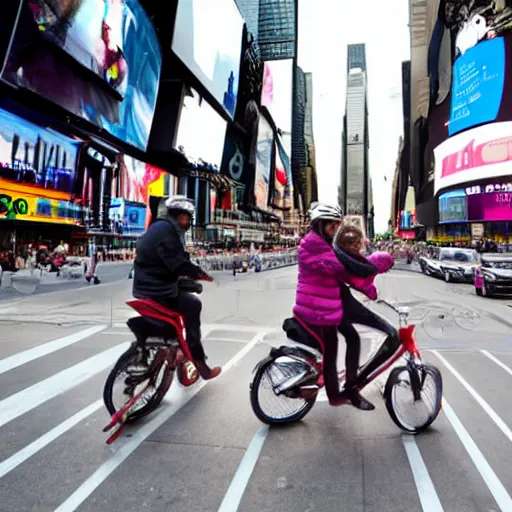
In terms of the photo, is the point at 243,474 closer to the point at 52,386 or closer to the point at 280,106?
the point at 52,386

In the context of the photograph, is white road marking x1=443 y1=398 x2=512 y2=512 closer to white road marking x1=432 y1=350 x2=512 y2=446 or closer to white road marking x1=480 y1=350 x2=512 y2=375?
white road marking x1=432 y1=350 x2=512 y2=446

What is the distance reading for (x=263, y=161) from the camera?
103 meters

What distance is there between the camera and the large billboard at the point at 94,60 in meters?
28.8

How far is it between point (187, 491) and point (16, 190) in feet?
96.9

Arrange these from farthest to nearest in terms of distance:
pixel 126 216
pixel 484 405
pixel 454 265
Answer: pixel 126 216 → pixel 454 265 → pixel 484 405

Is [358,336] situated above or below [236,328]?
above

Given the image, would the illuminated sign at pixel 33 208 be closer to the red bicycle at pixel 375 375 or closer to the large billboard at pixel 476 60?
the red bicycle at pixel 375 375

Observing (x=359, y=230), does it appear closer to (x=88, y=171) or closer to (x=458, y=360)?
(x=458, y=360)

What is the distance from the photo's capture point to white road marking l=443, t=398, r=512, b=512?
2.86 m

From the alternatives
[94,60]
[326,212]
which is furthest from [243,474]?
[94,60]

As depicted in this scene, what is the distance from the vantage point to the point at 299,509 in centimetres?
275

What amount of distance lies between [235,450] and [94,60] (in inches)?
1512

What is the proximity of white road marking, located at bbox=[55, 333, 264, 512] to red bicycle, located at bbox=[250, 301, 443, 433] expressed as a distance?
0.89 m

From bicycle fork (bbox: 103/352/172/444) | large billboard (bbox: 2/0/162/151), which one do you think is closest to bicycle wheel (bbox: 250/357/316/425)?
bicycle fork (bbox: 103/352/172/444)
